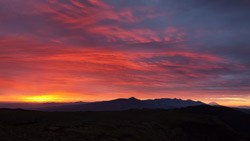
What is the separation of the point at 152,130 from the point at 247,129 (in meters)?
127

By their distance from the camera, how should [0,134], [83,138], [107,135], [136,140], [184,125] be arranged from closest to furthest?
[0,134] → [83,138] → [107,135] → [136,140] → [184,125]

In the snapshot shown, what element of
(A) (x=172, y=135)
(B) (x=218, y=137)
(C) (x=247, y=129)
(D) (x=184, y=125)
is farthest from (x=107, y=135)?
(C) (x=247, y=129)

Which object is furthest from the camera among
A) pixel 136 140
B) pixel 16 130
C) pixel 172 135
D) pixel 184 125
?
pixel 184 125

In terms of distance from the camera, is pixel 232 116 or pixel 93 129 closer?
pixel 93 129

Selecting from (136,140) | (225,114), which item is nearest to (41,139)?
(136,140)

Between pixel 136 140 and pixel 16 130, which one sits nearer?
pixel 16 130

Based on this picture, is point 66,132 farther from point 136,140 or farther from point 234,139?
point 234,139

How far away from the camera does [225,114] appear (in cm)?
17412

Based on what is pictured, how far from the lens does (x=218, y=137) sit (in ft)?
267

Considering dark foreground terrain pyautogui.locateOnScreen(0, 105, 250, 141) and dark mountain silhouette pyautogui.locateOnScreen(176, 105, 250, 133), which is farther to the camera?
dark mountain silhouette pyautogui.locateOnScreen(176, 105, 250, 133)

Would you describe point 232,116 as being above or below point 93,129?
below

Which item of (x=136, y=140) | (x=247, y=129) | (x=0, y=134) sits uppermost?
(x=0, y=134)

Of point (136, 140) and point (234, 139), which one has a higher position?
point (136, 140)

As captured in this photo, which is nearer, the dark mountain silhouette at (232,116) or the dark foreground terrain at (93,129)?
the dark foreground terrain at (93,129)
